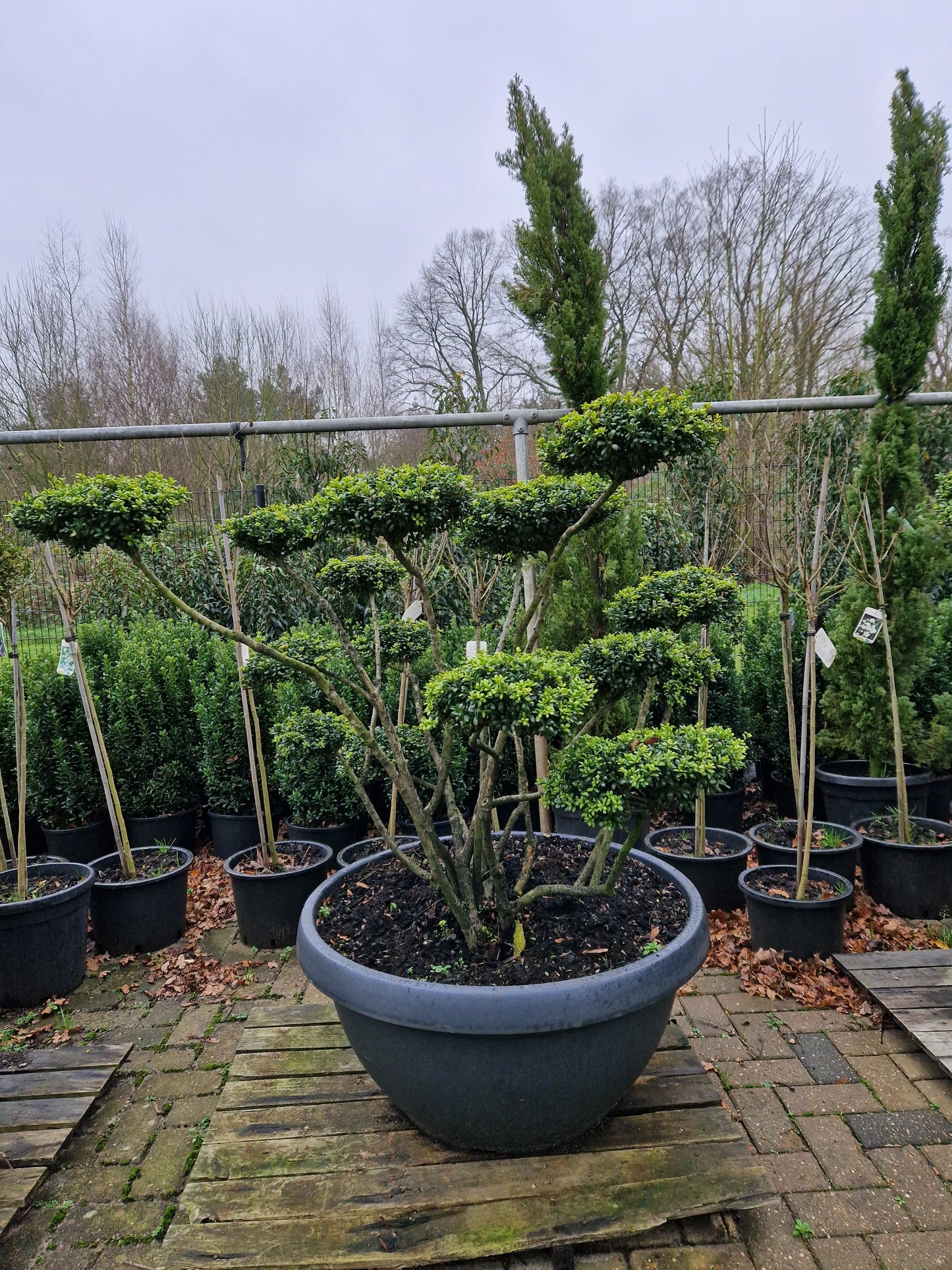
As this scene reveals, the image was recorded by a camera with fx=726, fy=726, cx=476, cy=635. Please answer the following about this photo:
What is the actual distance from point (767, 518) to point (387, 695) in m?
2.26

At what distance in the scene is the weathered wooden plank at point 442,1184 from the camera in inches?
66.9

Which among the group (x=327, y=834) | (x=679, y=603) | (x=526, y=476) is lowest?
(x=327, y=834)

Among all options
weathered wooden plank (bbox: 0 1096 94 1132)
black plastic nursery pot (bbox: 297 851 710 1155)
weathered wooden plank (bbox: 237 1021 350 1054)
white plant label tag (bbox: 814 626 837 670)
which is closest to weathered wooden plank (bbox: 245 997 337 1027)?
weathered wooden plank (bbox: 237 1021 350 1054)

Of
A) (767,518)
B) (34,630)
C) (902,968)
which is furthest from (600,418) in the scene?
(34,630)

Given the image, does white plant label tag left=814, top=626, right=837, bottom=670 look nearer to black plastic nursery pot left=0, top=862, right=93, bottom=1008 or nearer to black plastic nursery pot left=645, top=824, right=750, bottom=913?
black plastic nursery pot left=645, top=824, right=750, bottom=913

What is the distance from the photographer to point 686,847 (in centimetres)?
363

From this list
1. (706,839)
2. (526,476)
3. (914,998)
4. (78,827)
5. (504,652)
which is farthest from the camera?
(78,827)

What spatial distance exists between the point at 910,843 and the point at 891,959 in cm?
73

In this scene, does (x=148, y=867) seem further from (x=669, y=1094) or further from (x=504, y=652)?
(x=669, y=1094)

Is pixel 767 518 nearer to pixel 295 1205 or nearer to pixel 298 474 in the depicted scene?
pixel 295 1205

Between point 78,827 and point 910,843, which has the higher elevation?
point 78,827

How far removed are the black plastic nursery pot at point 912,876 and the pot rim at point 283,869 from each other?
8.45 ft

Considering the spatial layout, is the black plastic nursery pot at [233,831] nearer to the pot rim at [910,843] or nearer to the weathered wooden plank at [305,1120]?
the weathered wooden plank at [305,1120]

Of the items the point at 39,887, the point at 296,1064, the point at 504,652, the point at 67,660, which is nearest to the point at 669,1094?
the point at 296,1064
